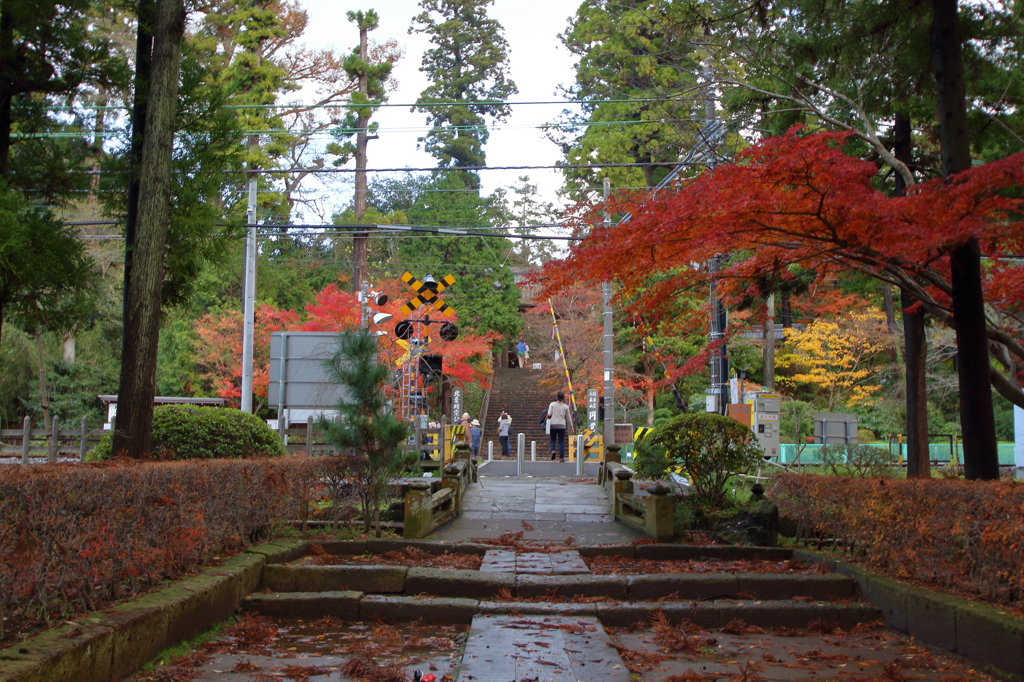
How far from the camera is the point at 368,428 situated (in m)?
9.56

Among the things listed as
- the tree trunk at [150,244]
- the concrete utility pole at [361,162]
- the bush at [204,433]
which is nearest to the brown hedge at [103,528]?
the tree trunk at [150,244]

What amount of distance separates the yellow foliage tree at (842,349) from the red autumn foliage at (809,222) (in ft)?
62.6

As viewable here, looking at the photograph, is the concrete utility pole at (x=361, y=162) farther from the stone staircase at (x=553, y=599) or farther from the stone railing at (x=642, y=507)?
the stone staircase at (x=553, y=599)

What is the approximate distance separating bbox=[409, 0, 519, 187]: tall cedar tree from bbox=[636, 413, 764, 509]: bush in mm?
38525

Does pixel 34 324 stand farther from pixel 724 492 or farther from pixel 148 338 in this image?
pixel 724 492

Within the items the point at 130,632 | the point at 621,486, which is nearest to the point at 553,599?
the point at 130,632

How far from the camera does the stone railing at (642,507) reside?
380 inches

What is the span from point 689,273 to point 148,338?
6442mm

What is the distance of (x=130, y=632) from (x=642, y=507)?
678 centimetres

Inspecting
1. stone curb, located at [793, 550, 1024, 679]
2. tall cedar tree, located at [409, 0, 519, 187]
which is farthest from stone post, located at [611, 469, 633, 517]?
tall cedar tree, located at [409, 0, 519, 187]

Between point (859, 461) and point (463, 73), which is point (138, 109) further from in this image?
point (463, 73)

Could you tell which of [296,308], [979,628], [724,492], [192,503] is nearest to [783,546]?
[724,492]

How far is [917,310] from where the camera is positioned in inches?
479

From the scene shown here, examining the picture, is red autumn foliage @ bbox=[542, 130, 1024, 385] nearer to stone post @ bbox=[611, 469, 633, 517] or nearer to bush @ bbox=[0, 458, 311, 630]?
stone post @ bbox=[611, 469, 633, 517]
